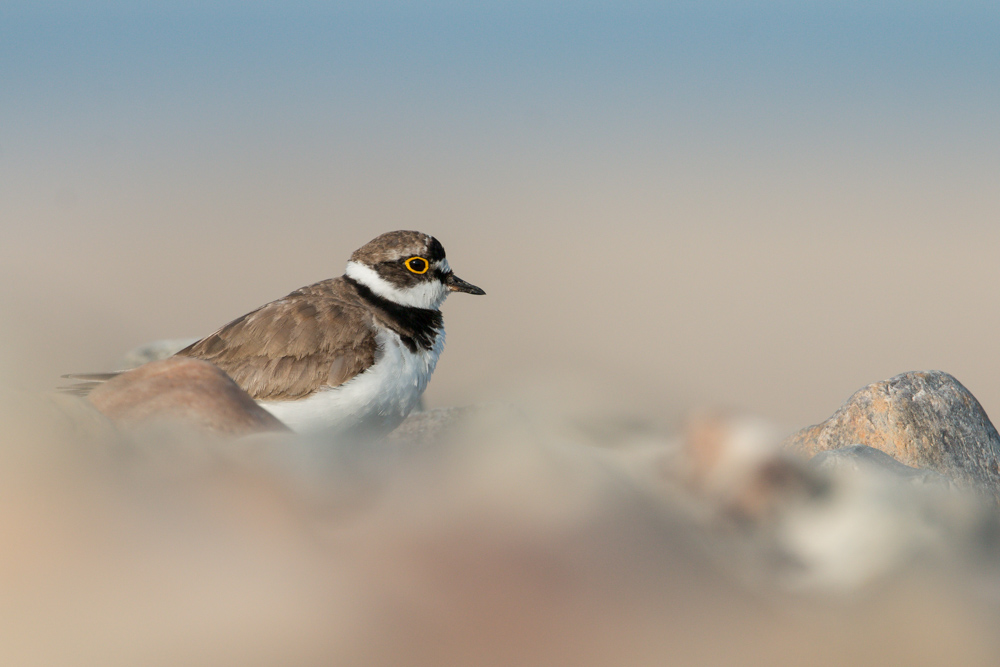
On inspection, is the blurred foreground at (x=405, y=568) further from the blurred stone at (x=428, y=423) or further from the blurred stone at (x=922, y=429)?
the blurred stone at (x=428, y=423)

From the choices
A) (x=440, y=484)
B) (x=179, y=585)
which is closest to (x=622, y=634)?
(x=440, y=484)

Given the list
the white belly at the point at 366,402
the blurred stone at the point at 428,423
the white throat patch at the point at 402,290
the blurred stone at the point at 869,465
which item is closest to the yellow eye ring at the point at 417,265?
the white throat patch at the point at 402,290

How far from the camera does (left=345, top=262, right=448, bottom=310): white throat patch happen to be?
6.81 meters

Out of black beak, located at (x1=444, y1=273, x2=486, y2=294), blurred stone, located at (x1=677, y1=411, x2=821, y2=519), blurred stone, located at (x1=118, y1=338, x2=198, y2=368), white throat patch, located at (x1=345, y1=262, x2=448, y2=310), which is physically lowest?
blurred stone, located at (x1=118, y1=338, x2=198, y2=368)

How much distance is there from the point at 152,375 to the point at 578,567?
2662 millimetres

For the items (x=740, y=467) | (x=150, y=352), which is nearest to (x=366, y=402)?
(x=740, y=467)

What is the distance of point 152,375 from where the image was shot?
457 cm

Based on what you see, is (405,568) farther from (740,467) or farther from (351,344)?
(351,344)

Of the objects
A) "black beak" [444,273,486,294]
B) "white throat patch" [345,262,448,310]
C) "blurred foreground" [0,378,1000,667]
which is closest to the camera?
"blurred foreground" [0,378,1000,667]

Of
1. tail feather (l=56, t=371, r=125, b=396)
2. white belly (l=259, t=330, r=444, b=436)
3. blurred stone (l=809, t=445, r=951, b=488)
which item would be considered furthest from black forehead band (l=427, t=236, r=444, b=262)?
blurred stone (l=809, t=445, r=951, b=488)

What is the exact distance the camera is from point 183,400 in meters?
4.31

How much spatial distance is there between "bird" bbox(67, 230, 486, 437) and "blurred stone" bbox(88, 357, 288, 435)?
4.27 feet

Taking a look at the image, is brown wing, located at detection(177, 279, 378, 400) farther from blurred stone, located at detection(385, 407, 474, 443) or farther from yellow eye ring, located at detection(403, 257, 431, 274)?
blurred stone, located at detection(385, 407, 474, 443)

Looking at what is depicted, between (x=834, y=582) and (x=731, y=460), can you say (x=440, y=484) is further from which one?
(x=731, y=460)
